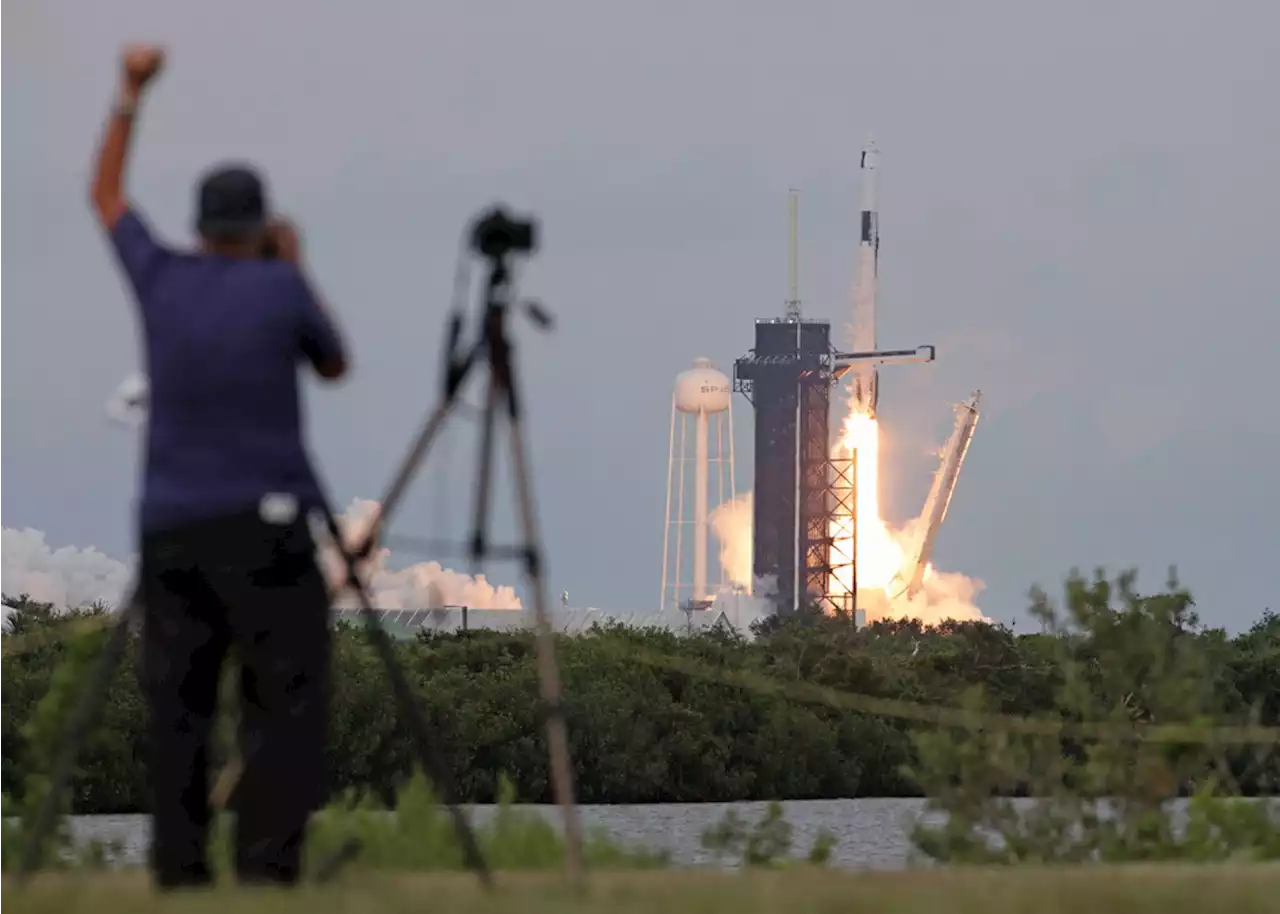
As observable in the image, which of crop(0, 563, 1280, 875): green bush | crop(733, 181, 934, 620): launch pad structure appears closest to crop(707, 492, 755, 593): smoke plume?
crop(733, 181, 934, 620): launch pad structure

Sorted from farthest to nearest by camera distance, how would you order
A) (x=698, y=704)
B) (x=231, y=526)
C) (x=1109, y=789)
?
(x=698, y=704), (x=1109, y=789), (x=231, y=526)

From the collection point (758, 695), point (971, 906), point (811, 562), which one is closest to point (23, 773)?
point (758, 695)

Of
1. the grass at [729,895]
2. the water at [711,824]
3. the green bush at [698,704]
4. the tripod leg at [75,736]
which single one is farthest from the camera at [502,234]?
the water at [711,824]

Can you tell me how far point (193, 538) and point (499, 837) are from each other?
171 inches

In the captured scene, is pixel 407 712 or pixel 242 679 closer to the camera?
pixel 242 679

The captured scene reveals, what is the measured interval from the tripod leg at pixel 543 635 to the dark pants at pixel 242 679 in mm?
611

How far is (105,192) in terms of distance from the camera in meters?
7.01

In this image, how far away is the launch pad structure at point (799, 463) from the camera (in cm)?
11162

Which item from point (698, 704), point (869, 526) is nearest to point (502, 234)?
point (698, 704)

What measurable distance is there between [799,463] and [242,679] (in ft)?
348

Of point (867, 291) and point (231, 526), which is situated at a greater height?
point (867, 291)

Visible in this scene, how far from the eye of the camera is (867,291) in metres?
116

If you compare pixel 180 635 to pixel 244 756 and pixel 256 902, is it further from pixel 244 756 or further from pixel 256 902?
pixel 256 902

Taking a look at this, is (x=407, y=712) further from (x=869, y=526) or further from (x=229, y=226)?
(x=869, y=526)
